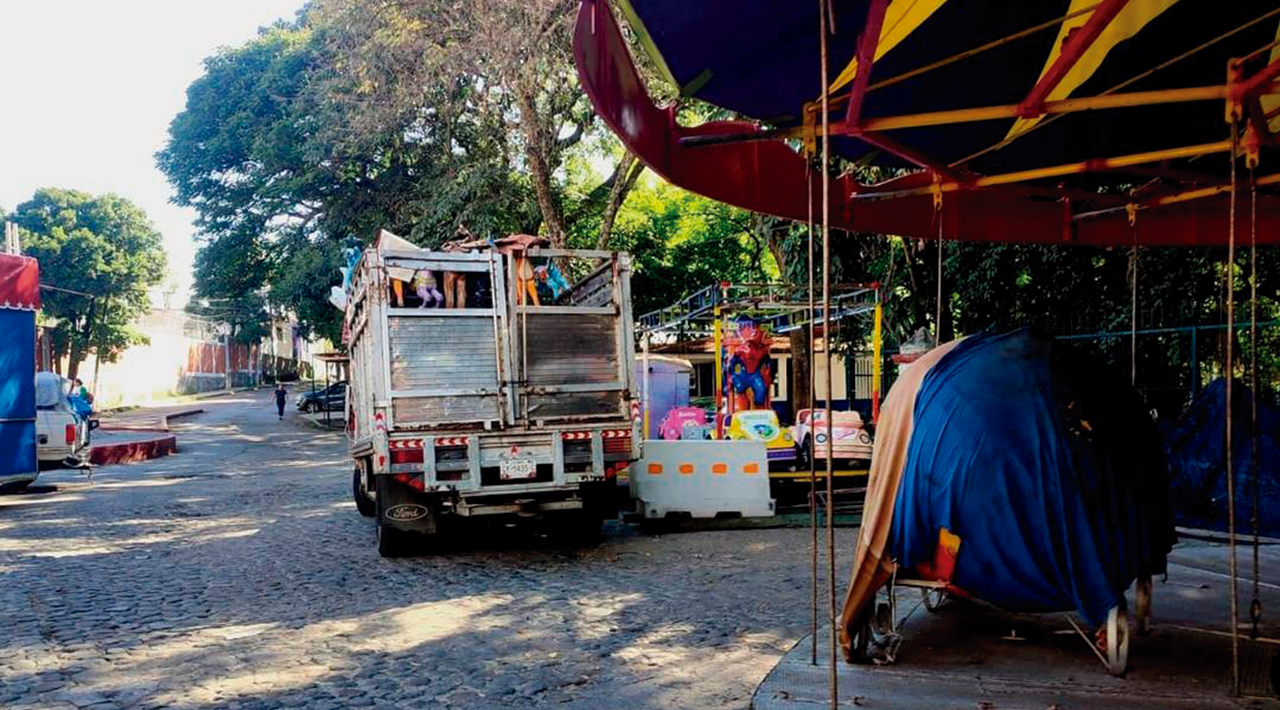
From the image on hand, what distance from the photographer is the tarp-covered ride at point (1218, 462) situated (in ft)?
30.2

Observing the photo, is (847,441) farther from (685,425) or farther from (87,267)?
(87,267)

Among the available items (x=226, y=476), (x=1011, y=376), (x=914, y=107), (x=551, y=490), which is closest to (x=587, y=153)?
(x=226, y=476)

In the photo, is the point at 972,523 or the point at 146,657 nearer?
the point at 972,523

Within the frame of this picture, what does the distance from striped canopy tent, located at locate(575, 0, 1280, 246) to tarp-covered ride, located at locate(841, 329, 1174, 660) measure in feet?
4.44

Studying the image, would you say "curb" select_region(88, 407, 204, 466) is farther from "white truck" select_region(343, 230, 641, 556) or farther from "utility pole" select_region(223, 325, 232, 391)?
"utility pole" select_region(223, 325, 232, 391)

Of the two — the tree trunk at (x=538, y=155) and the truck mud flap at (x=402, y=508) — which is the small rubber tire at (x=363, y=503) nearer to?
the truck mud flap at (x=402, y=508)

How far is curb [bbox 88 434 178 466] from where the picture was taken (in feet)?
68.5

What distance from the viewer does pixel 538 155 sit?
18.1m

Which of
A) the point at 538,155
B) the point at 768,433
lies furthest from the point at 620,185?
the point at 768,433

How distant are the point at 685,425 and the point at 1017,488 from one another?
27.9 feet

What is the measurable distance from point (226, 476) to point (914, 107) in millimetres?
15747

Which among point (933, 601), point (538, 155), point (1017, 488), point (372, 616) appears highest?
point (538, 155)

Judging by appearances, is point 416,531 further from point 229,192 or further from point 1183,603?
point 229,192

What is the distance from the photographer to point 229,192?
32875 mm
